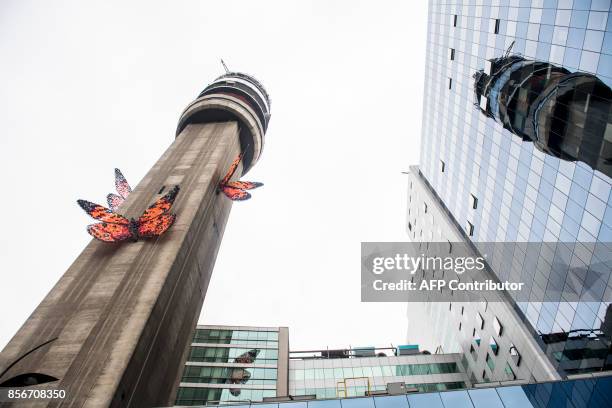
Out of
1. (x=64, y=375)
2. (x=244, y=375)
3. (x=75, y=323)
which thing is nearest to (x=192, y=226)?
(x=75, y=323)

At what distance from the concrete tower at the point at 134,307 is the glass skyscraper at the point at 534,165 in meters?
28.5

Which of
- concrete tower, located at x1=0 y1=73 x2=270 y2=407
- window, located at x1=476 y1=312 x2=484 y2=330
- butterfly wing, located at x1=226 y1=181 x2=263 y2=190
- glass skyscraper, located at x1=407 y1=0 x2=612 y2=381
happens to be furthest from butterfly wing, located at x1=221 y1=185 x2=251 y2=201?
window, located at x1=476 y1=312 x2=484 y2=330

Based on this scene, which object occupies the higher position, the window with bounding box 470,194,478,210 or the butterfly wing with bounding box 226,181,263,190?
the butterfly wing with bounding box 226,181,263,190

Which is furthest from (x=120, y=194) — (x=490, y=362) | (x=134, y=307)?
(x=490, y=362)

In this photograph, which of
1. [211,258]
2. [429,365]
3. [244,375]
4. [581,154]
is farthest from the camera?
[429,365]

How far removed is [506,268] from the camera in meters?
38.2

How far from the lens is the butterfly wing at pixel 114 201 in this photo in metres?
35.2

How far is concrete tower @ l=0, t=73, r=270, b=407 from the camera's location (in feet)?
70.7

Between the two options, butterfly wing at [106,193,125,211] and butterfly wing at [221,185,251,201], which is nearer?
butterfly wing at [106,193,125,211]

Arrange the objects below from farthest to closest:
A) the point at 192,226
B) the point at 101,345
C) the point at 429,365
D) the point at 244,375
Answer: the point at 429,365, the point at 244,375, the point at 192,226, the point at 101,345

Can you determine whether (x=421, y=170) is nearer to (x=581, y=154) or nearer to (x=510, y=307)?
(x=510, y=307)

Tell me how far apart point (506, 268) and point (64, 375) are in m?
37.1

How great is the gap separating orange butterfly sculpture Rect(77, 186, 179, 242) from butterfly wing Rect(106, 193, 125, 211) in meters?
4.60

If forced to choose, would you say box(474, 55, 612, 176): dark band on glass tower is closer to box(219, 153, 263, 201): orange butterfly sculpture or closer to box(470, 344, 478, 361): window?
box(219, 153, 263, 201): orange butterfly sculpture
